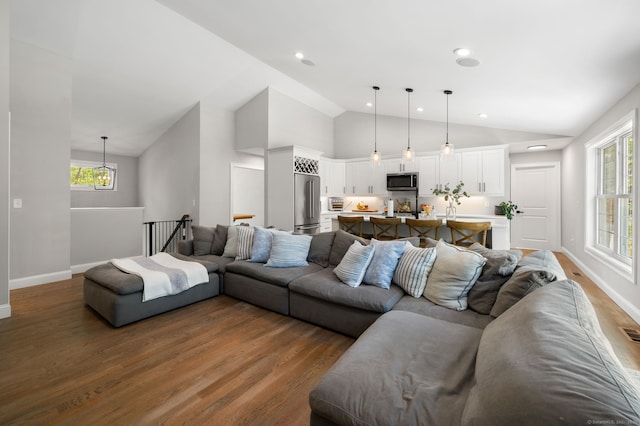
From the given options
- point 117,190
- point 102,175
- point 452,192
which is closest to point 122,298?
point 452,192

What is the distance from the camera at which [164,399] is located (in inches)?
73.9

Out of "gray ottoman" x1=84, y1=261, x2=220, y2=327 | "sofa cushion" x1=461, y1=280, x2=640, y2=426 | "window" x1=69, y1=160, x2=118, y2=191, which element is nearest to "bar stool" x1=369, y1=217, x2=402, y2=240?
"gray ottoman" x1=84, y1=261, x2=220, y2=327

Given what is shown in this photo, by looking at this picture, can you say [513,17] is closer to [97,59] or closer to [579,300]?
[579,300]

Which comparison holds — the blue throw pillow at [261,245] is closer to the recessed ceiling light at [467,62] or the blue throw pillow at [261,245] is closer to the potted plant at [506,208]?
the recessed ceiling light at [467,62]

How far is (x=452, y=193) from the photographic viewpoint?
6176 mm

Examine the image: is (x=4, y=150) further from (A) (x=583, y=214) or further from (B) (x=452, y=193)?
(A) (x=583, y=214)

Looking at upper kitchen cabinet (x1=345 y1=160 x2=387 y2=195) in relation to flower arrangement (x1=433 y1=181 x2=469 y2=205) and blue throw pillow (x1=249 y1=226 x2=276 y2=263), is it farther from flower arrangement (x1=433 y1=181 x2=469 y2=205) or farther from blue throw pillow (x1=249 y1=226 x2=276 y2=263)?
blue throw pillow (x1=249 y1=226 x2=276 y2=263)

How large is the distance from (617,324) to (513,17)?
317cm

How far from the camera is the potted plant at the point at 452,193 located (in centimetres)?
596

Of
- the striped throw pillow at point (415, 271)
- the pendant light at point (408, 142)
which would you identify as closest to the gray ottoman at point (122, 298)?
the striped throw pillow at point (415, 271)

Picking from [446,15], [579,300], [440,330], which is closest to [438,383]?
[440,330]

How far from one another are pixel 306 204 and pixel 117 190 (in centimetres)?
569

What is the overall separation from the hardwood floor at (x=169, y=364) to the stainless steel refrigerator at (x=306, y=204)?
285 cm

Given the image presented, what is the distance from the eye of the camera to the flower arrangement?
5969mm
